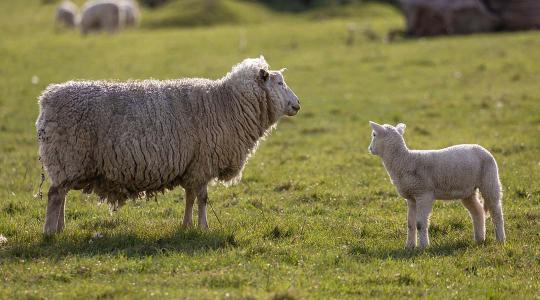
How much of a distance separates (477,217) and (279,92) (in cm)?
323

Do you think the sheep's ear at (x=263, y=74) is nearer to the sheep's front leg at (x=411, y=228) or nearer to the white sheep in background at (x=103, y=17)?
the sheep's front leg at (x=411, y=228)

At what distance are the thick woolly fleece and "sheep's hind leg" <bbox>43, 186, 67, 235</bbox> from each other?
0.35 feet

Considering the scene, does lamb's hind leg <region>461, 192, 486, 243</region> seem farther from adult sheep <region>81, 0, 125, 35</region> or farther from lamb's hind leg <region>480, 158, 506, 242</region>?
adult sheep <region>81, 0, 125, 35</region>

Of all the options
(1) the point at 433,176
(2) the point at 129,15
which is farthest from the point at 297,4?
(1) the point at 433,176

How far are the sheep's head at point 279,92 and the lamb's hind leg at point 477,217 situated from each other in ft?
9.19

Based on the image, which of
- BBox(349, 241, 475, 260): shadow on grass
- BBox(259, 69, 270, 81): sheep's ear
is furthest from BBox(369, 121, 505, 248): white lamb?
BBox(259, 69, 270, 81): sheep's ear

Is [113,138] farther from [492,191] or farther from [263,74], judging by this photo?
[492,191]

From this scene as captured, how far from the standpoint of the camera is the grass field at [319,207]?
8.22 m

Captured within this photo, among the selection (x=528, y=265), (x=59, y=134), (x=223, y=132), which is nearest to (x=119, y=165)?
(x=59, y=134)

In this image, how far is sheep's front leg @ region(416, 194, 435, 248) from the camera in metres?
9.43

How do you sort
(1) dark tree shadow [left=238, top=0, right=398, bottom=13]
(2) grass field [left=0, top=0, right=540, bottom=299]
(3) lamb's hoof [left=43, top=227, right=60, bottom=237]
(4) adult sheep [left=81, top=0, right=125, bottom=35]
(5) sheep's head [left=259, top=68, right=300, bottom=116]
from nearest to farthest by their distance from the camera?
1. (2) grass field [left=0, top=0, right=540, bottom=299]
2. (3) lamb's hoof [left=43, top=227, right=60, bottom=237]
3. (5) sheep's head [left=259, top=68, right=300, bottom=116]
4. (4) adult sheep [left=81, top=0, right=125, bottom=35]
5. (1) dark tree shadow [left=238, top=0, right=398, bottom=13]

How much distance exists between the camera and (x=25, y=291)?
25.5 ft

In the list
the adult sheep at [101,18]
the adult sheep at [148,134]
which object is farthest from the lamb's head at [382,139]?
the adult sheep at [101,18]

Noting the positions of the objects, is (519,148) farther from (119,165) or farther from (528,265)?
(119,165)
